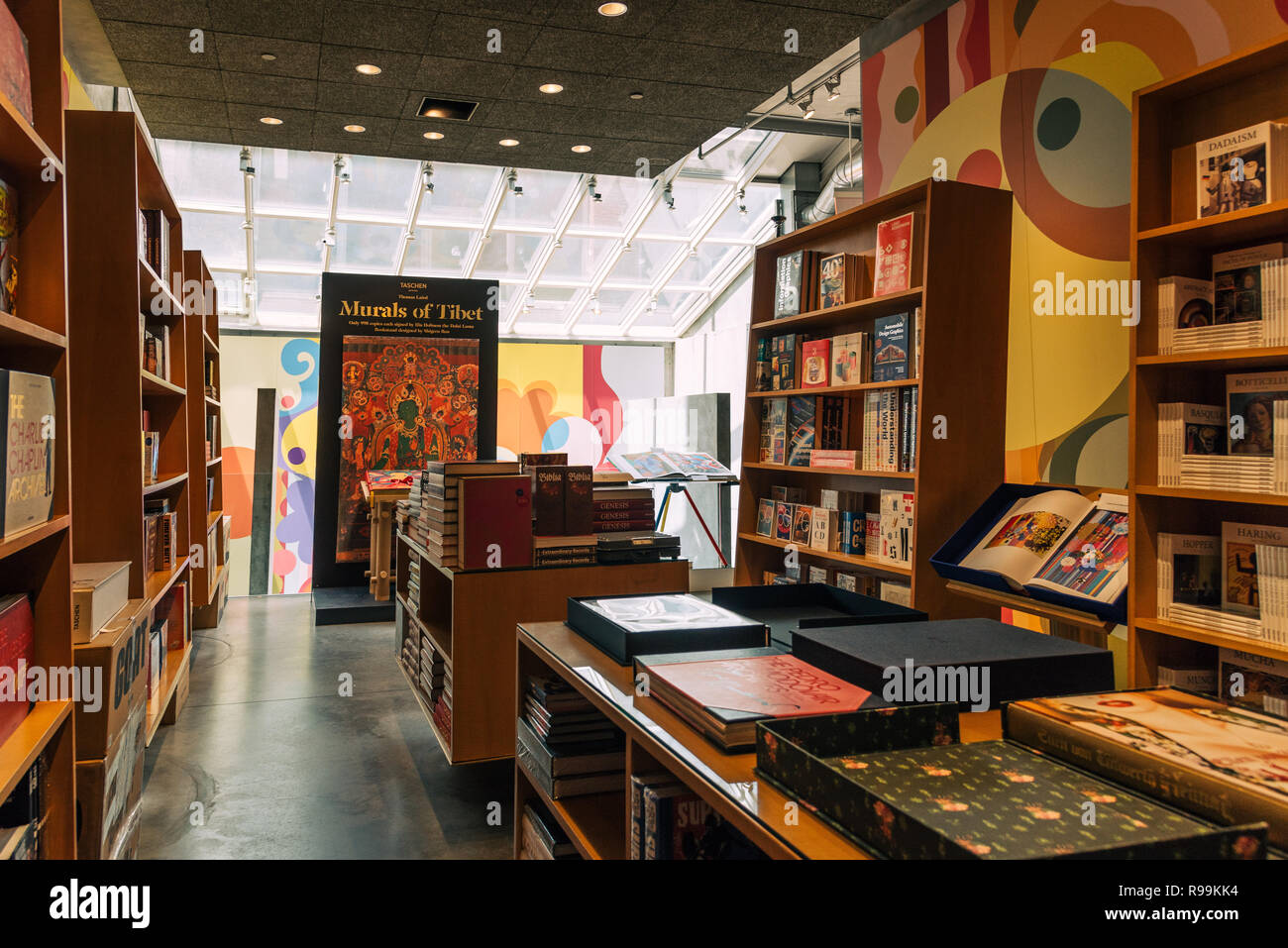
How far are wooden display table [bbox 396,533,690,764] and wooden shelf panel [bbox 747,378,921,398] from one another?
4.16 feet

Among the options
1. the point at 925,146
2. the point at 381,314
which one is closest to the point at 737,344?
the point at 381,314

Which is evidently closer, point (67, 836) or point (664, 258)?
point (67, 836)

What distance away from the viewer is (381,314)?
310 inches

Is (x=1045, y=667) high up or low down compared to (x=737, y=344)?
down

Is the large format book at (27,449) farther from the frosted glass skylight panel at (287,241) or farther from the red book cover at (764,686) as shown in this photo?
the frosted glass skylight panel at (287,241)

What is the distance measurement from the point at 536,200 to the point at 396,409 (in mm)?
3793

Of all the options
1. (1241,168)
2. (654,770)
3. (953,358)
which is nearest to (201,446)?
(953,358)

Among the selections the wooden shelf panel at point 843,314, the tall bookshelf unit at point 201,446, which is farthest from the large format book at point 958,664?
the tall bookshelf unit at point 201,446

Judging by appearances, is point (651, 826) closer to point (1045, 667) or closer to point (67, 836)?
point (1045, 667)

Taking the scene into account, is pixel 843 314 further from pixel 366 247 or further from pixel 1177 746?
pixel 366 247

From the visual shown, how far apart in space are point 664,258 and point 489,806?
9.69 metres

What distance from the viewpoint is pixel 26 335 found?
A: 174cm

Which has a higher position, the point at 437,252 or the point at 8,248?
the point at 437,252

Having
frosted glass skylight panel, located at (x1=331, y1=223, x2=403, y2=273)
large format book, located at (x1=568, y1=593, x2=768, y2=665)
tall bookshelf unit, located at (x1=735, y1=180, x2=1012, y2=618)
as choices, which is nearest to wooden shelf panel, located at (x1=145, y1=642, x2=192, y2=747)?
large format book, located at (x1=568, y1=593, x2=768, y2=665)
